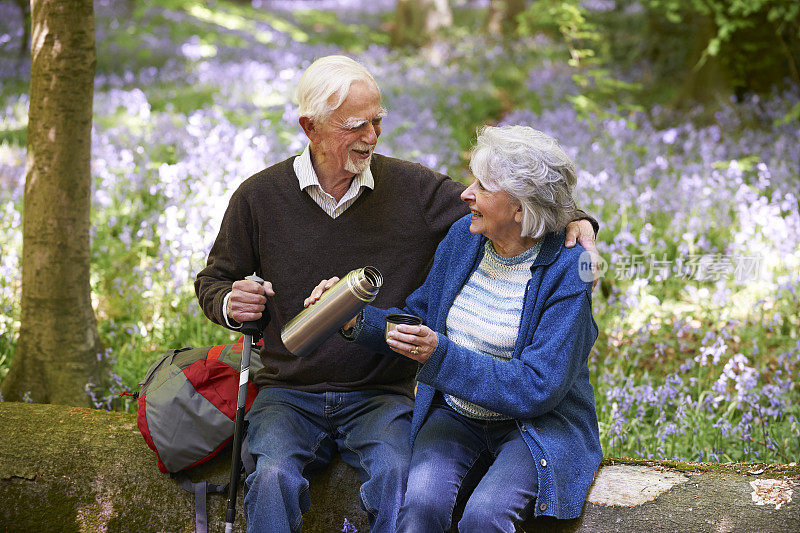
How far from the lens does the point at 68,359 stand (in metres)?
4.12

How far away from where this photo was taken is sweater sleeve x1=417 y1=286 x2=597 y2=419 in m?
2.69

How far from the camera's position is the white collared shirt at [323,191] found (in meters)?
3.26

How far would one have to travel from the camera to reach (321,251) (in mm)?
3258

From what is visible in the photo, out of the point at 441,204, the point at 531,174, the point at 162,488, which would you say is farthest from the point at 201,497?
the point at 531,174

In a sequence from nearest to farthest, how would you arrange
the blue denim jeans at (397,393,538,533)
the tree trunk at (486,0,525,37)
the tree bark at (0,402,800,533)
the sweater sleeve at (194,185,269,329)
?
1. the blue denim jeans at (397,393,538,533)
2. the tree bark at (0,402,800,533)
3. the sweater sleeve at (194,185,269,329)
4. the tree trunk at (486,0,525,37)

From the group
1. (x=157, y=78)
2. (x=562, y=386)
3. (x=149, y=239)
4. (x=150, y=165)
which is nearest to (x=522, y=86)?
(x=157, y=78)

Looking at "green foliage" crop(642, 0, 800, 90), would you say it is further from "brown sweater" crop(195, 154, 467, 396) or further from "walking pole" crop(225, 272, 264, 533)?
"walking pole" crop(225, 272, 264, 533)

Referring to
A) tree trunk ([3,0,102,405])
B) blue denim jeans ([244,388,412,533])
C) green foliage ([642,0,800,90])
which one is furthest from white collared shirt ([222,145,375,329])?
green foliage ([642,0,800,90])

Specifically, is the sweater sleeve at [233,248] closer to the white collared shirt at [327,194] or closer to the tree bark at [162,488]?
the white collared shirt at [327,194]

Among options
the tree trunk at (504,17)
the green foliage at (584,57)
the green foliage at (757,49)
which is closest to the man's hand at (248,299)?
the green foliage at (584,57)

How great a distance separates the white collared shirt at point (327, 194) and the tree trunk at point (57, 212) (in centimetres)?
143

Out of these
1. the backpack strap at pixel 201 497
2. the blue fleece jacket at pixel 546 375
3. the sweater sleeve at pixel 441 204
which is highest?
the sweater sleeve at pixel 441 204

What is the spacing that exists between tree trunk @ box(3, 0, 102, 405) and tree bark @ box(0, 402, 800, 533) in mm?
644

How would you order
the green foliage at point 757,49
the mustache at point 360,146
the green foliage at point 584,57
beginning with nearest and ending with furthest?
the mustache at point 360,146
the green foliage at point 584,57
the green foliage at point 757,49
